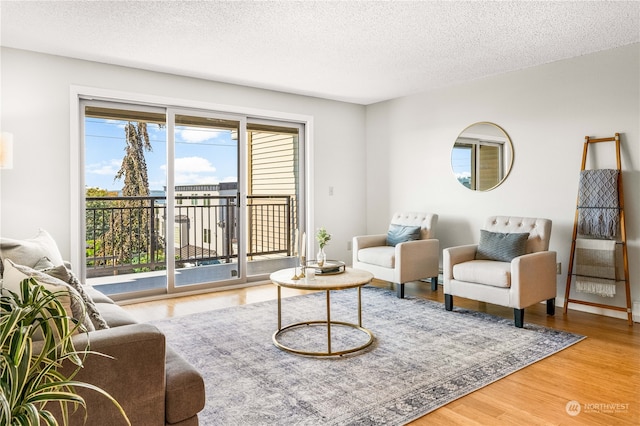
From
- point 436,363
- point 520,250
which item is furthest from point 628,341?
point 436,363

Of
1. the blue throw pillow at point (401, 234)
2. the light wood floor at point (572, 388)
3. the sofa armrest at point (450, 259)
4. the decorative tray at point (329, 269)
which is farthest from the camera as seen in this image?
the blue throw pillow at point (401, 234)

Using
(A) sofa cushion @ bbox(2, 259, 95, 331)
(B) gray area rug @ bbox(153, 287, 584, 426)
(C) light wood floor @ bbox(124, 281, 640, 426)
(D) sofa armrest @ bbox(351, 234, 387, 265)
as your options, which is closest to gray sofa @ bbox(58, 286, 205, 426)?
(A) sofa cushion @ bbox(2, 259, 95, 331)

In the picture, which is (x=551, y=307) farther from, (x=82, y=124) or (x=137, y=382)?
(x=82, y=124)

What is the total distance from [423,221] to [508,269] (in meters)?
1.54

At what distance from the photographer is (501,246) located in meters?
4.05

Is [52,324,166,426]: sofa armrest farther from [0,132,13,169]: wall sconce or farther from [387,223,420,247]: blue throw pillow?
[387,223,420,247]: blue throw pillow

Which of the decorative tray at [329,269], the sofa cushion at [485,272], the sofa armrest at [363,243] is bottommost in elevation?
the sofa cushion at [485,272]

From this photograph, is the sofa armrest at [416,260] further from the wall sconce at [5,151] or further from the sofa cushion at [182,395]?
the wall sconce at [5,151]

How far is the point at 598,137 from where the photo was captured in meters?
4.04

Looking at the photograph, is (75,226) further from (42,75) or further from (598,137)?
(598,137)

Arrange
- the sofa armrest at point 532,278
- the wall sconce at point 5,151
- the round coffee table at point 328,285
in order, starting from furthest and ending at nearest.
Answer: the sofa armrest at point 532,278, the wall sconce at point 5,151, the round coffee table at point 328,285

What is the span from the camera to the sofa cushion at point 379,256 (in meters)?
4.63

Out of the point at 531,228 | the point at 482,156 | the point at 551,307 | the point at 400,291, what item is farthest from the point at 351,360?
the point at 482,156

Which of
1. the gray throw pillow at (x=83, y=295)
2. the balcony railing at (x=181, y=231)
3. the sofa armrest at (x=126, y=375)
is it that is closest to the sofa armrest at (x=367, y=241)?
the balcony railing at (x=181, y=231)
